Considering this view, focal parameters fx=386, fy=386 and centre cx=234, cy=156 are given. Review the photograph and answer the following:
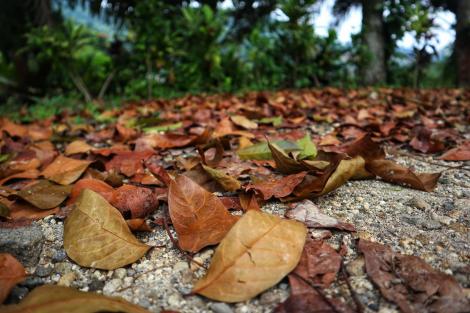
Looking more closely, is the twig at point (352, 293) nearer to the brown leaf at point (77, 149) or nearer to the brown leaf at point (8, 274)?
the brown leaf at point (8, 274)

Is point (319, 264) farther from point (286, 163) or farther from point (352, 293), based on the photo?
point (286, 163)

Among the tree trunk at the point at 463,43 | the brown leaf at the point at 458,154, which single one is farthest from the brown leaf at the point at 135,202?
the tree trunk at the point at 463,43

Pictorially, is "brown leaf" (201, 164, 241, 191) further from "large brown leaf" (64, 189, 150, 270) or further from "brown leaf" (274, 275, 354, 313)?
"brown leaf" (274, 275, 354, 313)

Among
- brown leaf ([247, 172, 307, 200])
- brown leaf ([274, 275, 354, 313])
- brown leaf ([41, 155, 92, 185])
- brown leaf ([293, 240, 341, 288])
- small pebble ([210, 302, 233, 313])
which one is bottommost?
brown leaf ([41, 155, 92, 185])

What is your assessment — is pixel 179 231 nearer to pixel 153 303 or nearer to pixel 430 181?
pixel 153 303

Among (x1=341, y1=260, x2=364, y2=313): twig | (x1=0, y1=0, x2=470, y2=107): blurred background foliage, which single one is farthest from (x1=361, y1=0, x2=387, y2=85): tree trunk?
(x1=341, y1=260, x2=364, y2=313): twig

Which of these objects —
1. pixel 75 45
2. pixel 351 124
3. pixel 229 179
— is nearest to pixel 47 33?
pixel 75 45

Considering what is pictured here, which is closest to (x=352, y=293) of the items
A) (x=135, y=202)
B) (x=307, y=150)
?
(x=135, y=202)
